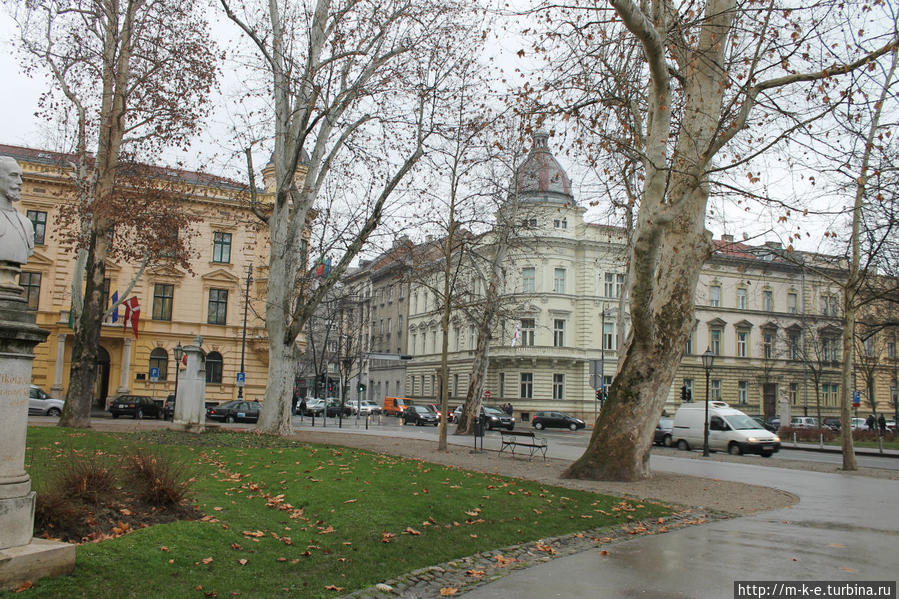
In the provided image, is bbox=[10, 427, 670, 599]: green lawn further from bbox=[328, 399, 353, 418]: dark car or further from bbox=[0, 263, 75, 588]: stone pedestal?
bbox=[328, 399, 353, 418]: dark car

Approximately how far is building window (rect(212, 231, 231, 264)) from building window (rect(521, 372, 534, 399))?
25.0m

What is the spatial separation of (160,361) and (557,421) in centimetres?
2716

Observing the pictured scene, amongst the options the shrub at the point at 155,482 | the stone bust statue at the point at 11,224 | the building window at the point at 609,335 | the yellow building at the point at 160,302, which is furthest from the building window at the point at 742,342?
the stone bust statue at the point at 11,224

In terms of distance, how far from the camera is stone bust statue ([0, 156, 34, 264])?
571cm

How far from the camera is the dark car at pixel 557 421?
165 feet

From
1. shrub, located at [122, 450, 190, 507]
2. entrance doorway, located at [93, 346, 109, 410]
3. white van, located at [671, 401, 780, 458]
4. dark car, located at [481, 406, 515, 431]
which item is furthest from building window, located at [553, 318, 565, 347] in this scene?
shrub, located at [122, 450, 190, 507]

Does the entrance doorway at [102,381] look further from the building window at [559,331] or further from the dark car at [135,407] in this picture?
the building window at [559,331]

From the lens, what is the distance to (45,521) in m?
6.25

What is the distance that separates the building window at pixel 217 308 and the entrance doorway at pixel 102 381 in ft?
22.4

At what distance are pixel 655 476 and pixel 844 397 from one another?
8294mm

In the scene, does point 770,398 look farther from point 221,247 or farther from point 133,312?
point 133,312

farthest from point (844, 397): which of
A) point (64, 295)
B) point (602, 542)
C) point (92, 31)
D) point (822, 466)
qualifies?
point (64, 295)

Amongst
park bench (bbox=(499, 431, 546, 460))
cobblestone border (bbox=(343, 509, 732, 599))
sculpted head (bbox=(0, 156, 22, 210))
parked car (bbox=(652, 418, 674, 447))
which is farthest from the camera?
parked car (bbox=(652, 418, 674, 447))

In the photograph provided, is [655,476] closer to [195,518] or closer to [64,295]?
[195,518]
